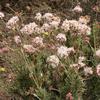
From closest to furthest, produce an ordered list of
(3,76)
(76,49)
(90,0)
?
(76,49) → (3,76) → (90,0)

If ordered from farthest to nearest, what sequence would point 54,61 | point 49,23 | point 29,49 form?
point 49,23
point 29,49
point 54,61

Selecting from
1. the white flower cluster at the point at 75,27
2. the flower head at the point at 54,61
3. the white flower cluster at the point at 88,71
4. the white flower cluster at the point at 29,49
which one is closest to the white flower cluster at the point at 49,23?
the white flower cluster at the point at 75,27

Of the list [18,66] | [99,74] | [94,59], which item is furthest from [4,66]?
[99,74]

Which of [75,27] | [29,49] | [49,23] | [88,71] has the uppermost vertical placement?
[49,23]

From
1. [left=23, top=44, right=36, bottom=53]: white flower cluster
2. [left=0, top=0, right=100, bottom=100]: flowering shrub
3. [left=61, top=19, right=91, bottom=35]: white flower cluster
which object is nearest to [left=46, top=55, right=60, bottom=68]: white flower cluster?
[left=0, top=0, right=100, bottom=100]: flowering shrub

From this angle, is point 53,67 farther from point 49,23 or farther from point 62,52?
point 49,23

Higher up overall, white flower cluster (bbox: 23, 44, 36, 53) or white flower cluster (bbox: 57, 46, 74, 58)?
white flower cluster (bbox: 23, 44, 36, 53)

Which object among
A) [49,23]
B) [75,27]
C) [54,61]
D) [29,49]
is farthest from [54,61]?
[49,23]

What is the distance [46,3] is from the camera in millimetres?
6465

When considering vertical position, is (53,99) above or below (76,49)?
below

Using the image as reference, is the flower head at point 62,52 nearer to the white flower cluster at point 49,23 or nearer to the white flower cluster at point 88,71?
the white flower cluster at point 88,71

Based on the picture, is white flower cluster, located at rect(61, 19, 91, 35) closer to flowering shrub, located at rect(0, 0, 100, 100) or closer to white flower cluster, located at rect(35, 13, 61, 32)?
flowering shrub, located at rect(0, 0, 100, 100)

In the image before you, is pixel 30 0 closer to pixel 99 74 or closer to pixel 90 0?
pixel 90 0

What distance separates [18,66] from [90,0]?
8.94 ft
